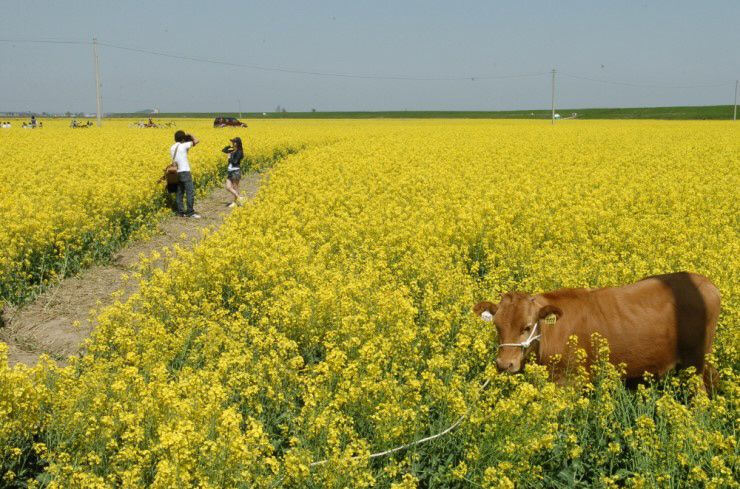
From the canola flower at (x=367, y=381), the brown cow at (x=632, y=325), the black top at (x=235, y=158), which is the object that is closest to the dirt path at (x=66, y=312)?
the canola flower at (x=367, y=381)

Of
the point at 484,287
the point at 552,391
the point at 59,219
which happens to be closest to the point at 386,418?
the point at 552,391

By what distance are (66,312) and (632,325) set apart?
671 centimetres

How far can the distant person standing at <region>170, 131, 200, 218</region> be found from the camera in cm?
1448

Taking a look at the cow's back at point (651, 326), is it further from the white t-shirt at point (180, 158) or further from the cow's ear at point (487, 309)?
the white t-shirt at point (180, 158)

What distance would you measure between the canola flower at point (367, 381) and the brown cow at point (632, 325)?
0.69 feet

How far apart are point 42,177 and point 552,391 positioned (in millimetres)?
14402

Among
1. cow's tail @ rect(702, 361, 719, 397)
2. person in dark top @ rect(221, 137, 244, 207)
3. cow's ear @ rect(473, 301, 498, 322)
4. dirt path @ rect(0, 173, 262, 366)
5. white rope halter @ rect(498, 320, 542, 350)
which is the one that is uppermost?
person in dark top @ rect(221, 137, 244, 207)

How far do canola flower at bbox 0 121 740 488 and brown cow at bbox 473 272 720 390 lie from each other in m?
0.21

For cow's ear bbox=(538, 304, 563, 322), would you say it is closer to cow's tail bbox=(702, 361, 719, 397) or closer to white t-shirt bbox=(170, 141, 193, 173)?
cow's tail bbox=(702, 361, 719, 397)

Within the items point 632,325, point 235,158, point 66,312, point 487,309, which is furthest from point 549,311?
point 235,158

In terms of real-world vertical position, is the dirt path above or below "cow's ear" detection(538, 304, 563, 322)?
below

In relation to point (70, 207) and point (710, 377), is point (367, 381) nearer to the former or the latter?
point (710, 377)

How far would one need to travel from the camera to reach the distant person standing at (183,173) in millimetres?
14477

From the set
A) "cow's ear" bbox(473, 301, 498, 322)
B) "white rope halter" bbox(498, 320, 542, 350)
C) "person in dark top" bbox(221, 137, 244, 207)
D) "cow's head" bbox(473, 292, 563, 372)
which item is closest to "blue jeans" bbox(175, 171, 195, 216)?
"person in dark top" bbox(221, 137, 244, 207)
